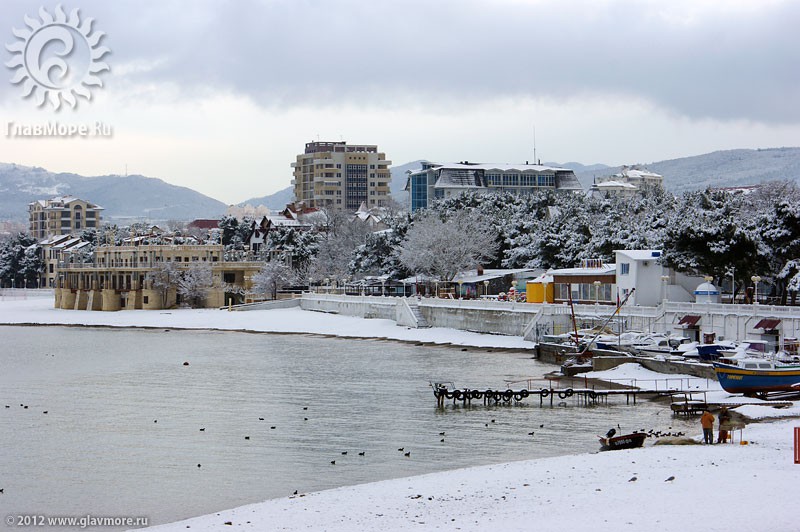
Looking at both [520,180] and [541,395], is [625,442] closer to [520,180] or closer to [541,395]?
[541,395]

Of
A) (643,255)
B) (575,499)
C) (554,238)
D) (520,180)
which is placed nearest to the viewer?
(575,499)

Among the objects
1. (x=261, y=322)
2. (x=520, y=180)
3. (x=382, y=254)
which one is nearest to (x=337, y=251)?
(x=382, y=254)

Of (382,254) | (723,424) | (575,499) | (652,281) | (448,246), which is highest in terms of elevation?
(448,246)

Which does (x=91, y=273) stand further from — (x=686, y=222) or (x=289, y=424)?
(x=289, y=424)

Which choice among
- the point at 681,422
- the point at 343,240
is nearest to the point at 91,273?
the point at 343,240

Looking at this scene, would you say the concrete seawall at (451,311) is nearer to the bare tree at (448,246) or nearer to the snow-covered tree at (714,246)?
the bare tree at (448,246)

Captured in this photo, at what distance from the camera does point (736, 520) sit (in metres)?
23.4

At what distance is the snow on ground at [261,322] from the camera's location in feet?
265

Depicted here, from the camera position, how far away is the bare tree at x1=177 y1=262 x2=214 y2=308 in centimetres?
12756

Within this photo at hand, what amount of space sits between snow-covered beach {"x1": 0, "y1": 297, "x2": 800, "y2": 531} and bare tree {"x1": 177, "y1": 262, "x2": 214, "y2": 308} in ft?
318

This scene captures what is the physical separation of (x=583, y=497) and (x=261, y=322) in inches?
3052

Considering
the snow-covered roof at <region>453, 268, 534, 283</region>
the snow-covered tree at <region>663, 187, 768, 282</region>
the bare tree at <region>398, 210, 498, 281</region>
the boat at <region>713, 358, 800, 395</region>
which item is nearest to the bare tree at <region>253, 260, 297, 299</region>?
the bare tree at <region>398, 210, 498, 281</region>

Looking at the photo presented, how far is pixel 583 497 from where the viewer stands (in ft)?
88.5

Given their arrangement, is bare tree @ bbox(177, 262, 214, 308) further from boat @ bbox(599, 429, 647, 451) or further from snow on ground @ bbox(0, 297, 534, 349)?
boat @ bbox(599, 429, 647, 451)
